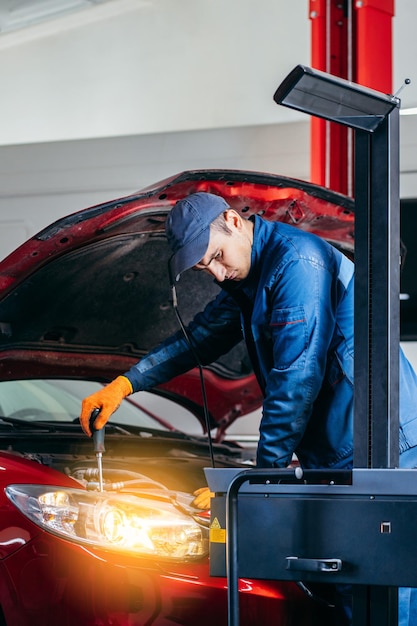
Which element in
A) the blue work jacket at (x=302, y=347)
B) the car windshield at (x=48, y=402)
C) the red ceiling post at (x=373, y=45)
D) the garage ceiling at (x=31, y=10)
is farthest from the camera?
the garage ceiling at (x=31, y=10)

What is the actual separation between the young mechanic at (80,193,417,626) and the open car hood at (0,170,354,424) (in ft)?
0.82

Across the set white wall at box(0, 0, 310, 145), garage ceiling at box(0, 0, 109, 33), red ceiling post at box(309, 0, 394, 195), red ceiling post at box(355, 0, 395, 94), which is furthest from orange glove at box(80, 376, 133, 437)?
garage ceiling at box(0, 0, 109, 33)

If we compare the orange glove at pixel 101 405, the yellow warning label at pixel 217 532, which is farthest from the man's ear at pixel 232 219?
the yellow warning label at pixel 217 532

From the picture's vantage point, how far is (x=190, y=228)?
276 cm

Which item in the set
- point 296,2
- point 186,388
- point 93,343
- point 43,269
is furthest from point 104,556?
point 296,2

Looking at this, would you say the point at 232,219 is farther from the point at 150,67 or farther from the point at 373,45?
the point at 150,67

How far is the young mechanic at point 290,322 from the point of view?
2.61 meters

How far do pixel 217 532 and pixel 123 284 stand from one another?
1.75 m

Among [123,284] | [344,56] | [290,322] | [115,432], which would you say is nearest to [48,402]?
[115,432]

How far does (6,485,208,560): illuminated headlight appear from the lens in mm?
2514

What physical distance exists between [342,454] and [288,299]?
46 cm

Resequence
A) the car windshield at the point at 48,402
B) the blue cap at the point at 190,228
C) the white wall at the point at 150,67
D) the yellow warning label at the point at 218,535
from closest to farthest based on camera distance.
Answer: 1. the yellow warning label at the point at 218,535
2. the blue cap at the point at 190,228
3. the car windshield at the point at 48,402
4. the white wall at the point at 150,67

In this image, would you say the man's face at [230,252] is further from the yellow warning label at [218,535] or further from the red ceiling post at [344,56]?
the red ceiling post at [344,56]

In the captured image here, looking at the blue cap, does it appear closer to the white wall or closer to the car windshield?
the car windshield
